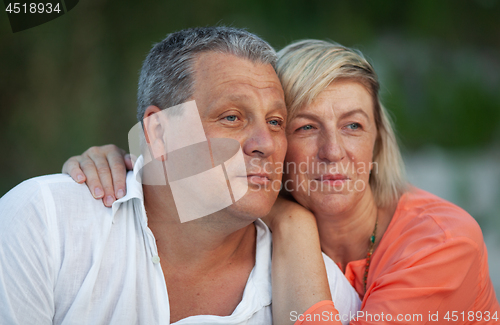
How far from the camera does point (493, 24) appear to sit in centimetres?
466

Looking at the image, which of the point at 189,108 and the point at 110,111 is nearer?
the point at 189,108

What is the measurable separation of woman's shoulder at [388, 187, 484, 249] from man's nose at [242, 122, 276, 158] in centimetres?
82

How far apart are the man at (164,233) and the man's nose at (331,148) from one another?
0.73 ft

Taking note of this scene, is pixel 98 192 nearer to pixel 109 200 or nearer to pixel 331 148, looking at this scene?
→ pixel 109 200

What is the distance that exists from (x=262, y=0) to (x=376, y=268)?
3484mm

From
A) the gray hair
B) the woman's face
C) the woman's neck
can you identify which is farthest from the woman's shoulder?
the gray hair

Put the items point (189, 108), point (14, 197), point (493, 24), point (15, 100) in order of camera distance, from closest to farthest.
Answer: point (14, 197) < point (189, 108) < point (15, 100) < point (493, 24)

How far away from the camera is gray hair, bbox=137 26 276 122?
1.74m

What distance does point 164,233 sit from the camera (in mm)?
1803

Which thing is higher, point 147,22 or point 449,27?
point 147,22

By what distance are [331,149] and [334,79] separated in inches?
14.7

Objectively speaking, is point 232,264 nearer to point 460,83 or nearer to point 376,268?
point 376,268

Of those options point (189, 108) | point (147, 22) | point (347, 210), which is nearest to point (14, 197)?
point (189, 108)

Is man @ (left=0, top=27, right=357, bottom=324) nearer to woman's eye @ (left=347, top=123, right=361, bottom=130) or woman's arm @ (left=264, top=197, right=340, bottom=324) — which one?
woman's arm @ (left=264, top=197, right=340, bottom=324)
